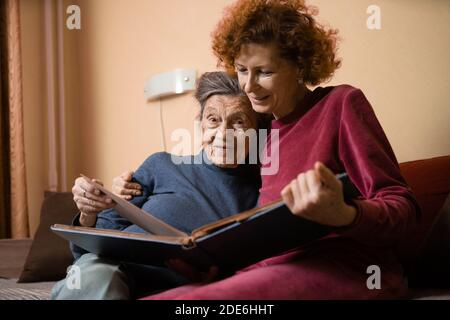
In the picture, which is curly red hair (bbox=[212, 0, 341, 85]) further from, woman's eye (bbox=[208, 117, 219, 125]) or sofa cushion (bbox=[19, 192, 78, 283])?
sofa cushion (bbox=[19, 192, 78, 283])

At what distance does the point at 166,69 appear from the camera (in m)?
2.32

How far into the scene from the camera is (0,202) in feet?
8.45

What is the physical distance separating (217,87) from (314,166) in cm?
62

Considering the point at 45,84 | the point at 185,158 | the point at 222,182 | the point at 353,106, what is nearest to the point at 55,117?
the point at 45,84

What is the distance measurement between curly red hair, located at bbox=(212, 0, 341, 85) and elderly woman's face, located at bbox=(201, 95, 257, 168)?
0.17 m

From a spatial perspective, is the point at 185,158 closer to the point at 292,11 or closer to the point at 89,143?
the point at 292,11

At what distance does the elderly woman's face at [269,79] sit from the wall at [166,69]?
1.69 feet

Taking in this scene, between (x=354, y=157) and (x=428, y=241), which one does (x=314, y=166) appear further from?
(x=428, y=241)

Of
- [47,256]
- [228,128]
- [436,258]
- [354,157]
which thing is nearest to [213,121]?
[228,128]

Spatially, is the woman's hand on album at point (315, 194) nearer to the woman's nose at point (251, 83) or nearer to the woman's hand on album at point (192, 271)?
the woman's hand on album at point (192, 271)

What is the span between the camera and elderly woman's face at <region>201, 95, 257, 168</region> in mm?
1346

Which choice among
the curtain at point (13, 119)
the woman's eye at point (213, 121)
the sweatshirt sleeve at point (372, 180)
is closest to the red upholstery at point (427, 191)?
the sweatshirt sleeve at point (372, 180)

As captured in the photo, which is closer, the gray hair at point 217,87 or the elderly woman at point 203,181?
the elderly woman at point 203,181

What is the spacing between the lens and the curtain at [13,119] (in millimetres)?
2561
